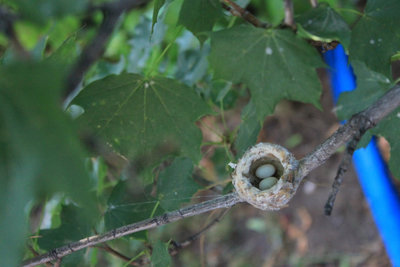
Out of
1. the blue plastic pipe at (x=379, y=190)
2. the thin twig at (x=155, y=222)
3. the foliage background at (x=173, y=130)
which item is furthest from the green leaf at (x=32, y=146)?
the blue plastic pipe at (x=379, y=190)

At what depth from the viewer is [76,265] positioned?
1006 millimetres

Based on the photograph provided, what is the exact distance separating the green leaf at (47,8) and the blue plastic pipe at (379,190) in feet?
4.46

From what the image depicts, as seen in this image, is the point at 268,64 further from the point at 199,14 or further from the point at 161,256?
the point at 161,256

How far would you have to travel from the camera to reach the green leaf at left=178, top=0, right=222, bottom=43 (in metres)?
0.93

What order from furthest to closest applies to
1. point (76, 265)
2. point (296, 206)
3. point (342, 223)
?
1. point (296, 206)
2. point (342, 223)
3. point (76, 265)

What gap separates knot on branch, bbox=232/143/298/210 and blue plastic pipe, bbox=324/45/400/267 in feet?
2.68

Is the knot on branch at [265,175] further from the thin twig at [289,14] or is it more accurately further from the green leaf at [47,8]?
the green leaf at [47,8]

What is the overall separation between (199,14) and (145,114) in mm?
235

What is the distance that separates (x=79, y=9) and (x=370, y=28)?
0.65 m

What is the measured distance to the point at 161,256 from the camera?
89 cm

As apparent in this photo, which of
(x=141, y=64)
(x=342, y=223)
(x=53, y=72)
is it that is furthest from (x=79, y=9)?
(x=342, y=223)

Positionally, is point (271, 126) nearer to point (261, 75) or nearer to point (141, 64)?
point (141, 64)

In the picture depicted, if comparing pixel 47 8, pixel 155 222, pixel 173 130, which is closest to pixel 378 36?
pixel 173 130

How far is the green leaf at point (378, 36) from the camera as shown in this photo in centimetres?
92
